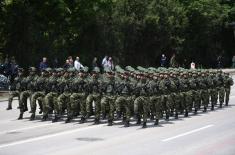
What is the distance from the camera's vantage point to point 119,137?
17984 millimetres

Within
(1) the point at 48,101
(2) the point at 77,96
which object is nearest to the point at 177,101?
(2) the point at 77,96

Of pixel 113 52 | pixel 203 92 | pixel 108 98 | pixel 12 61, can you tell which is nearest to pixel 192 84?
pixel 203 92

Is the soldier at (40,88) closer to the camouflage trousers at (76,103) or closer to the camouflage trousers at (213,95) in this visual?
the camouflage trousers at (76,103)

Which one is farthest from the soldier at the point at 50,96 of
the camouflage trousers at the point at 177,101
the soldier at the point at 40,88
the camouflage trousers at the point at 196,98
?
the camouflage trousers at the point at 196,98

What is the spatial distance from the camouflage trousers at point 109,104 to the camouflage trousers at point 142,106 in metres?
0.83

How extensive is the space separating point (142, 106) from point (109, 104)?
1.22 meters

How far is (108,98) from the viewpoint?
20906 millimetres

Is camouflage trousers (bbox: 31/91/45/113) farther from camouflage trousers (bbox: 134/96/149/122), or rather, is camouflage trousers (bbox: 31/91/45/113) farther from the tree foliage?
the tree foliage

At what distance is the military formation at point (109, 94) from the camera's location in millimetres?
20594

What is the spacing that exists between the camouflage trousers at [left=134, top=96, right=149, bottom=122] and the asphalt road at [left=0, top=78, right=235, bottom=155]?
485 millimetres

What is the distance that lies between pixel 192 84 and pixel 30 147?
377 inches

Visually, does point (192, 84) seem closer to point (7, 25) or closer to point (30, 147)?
point (30, 147)

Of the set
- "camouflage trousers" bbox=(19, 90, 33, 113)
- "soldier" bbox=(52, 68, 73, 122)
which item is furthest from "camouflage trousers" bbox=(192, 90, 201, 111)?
"camouflage trousers" bbox=(19, 90, 33, 113)

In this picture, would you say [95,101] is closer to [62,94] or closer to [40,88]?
[62,94]
